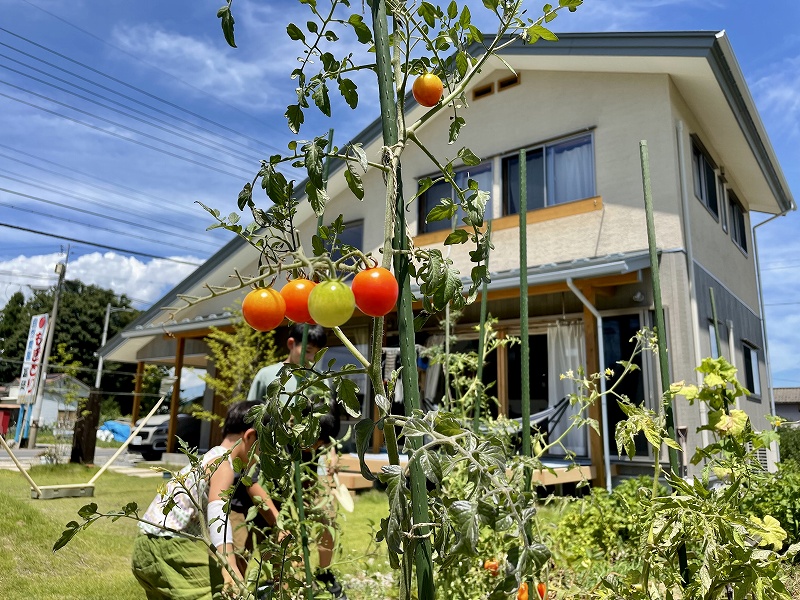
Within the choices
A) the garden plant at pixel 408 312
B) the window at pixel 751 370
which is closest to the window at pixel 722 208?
the window at pixel 751 370

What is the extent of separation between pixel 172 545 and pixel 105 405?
108ft

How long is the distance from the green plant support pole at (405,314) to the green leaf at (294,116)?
16 centimetres

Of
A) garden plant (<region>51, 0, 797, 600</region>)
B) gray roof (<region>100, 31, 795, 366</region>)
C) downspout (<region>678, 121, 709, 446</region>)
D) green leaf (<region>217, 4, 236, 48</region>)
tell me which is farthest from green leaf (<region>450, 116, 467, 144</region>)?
downspout (<region>678, 121, 709, 446</region>)

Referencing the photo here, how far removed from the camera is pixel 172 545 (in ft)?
7.91

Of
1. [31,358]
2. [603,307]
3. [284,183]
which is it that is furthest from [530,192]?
[31,358]

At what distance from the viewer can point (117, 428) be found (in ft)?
85.8

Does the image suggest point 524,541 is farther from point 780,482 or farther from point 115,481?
point 115,481

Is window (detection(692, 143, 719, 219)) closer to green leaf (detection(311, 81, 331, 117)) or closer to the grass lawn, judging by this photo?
the grass lawn

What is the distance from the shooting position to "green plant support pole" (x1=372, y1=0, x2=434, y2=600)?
32.4 inches

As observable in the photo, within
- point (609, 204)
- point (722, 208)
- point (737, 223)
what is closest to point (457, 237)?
point (609, 204)

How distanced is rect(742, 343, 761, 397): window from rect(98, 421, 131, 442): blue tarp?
23.3 m

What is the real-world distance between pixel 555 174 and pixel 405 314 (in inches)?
330

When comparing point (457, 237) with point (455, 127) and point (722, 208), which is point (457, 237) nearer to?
point (455, 127)

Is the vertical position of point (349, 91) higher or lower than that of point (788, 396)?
lower
